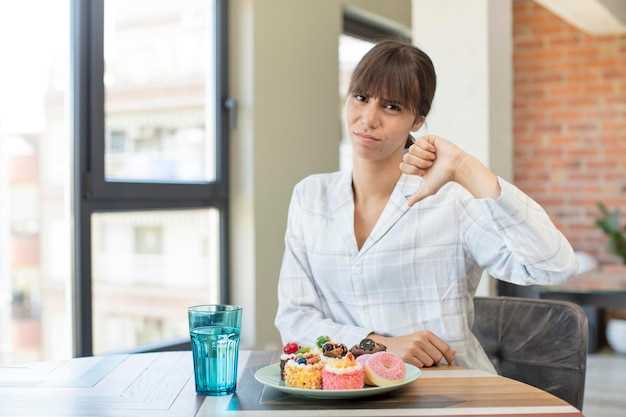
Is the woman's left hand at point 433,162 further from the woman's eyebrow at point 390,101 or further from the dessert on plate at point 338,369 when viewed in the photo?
the dessert on plate at point 338,369

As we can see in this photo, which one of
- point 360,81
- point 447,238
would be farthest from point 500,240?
point 360,81

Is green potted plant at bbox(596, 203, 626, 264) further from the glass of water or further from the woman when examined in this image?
the glass of water

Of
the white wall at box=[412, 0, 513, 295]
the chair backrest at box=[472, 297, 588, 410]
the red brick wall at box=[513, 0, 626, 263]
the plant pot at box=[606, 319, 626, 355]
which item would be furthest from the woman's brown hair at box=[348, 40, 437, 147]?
the red brick wall at box=[513, 0, 626, 263]

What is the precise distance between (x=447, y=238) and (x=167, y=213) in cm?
173

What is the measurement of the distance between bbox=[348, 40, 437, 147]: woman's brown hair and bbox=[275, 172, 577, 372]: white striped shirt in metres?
0.20

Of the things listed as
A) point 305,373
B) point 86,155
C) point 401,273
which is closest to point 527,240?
point 401,273

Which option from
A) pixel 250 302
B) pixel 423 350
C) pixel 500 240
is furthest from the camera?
pixel 250 302

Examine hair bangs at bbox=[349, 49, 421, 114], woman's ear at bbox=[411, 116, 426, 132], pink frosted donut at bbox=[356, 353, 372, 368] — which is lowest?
pink frosted donut at bbox=[356, 353, 372, 368]

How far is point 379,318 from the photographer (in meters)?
1.69

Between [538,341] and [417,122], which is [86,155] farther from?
[538,341]

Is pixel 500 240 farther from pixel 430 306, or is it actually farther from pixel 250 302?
pixel 250 302

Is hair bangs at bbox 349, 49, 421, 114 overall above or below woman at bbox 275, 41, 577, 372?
above

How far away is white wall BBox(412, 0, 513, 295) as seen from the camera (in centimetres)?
295

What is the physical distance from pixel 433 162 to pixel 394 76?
26 centimetres
